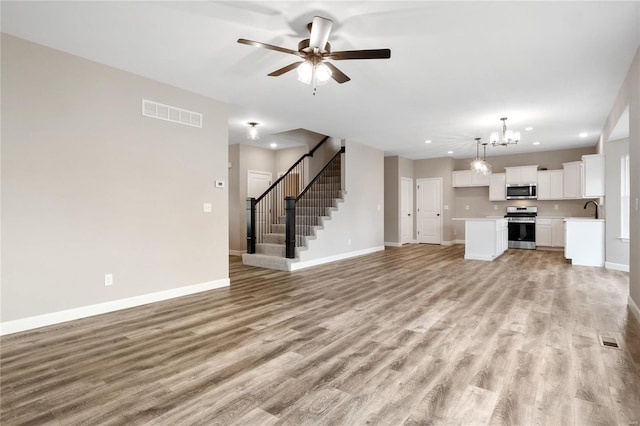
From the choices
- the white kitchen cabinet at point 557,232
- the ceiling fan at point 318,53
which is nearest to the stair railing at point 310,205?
the ceiling fan at point 318,53

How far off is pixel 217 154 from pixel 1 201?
100 inches

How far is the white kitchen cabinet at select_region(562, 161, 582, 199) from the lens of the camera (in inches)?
345

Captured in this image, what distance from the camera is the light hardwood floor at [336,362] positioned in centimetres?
198

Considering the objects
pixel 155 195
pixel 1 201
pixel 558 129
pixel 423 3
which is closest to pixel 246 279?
pixel 155 195

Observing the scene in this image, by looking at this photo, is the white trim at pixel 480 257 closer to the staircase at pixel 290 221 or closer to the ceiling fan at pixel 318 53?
the staircase at pixel 290 221

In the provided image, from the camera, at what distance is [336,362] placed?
8.57ft

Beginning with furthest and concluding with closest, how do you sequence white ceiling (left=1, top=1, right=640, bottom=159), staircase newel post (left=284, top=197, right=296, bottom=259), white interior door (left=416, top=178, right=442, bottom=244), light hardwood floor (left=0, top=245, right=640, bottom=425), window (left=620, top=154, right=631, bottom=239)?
white interior door (left=416, top=178, right=442, bottom=244)
staircase newel post (left=284, top=197, right=296, bottom=259)
window (left=620, top=154, right=631, bottom=239)
white ceiling (left=1, top=1, right=640, bottom=159)
light hardwood floor (left=0, top=245, right=640, bottom=425)

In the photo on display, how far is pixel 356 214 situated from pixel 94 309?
19.2 ft

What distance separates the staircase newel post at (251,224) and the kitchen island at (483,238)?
4.85m

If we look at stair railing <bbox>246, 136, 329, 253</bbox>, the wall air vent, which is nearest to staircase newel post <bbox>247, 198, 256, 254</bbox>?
stair railing <bbox>246, 136, 329, 253</bbox>

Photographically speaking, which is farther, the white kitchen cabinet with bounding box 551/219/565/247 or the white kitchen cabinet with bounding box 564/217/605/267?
the white kitchen cabinet with bounding box 551/219/565/247

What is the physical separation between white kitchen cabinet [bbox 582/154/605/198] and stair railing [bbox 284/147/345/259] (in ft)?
16.3

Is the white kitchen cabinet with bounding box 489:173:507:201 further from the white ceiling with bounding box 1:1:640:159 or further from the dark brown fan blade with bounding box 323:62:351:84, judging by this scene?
the dark brown fan blade with bounding box 323:62:351:84

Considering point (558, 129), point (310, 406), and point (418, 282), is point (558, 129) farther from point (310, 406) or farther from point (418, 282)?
point (310, 406)
